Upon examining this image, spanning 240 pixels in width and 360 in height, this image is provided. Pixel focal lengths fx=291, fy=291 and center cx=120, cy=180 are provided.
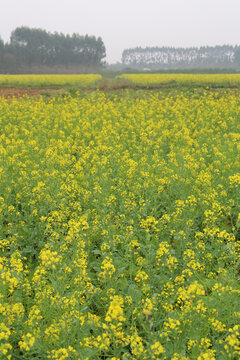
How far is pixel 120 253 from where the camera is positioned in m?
4.21

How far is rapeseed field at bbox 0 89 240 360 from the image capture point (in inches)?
110

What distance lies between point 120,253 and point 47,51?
98039 mm

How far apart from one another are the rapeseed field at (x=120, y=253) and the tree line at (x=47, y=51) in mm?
80448

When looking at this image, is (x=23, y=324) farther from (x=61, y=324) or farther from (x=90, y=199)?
(x=90, y=199)

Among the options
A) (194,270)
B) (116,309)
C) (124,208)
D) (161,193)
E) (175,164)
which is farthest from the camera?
(175,164)

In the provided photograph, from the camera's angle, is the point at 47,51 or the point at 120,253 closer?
the point at 120,253

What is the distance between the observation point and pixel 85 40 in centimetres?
9812

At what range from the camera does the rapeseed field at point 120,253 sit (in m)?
2.79

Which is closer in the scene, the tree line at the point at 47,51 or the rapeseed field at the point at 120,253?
the rapeseed field at the point at 120,253

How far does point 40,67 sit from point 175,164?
8956 cm

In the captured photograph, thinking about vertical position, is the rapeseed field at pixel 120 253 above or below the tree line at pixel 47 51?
below

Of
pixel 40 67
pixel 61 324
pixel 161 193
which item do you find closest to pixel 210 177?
pixel 161 193

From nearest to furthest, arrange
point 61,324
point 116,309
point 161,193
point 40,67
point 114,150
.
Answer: point 116,309
point 61,324
point 161,193
point 114,150
point 40,67

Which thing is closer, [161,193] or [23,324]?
[23,324]
